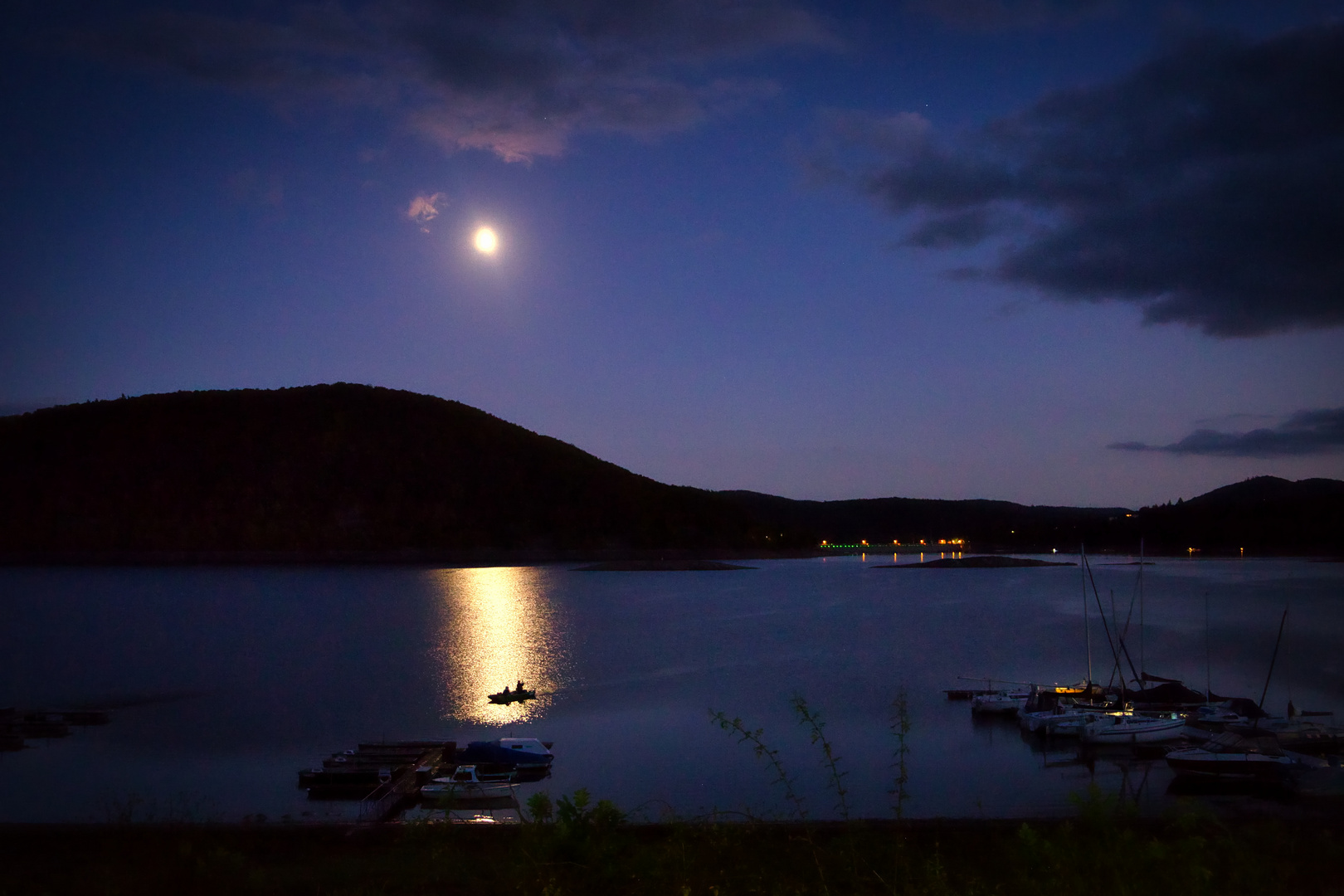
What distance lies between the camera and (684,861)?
17.4 ft

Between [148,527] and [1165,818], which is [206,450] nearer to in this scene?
[148,527]

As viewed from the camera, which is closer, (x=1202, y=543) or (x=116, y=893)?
(x=116, y=893)

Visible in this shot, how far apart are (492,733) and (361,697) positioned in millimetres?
9775

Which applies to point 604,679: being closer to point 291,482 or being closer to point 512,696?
point 512,696

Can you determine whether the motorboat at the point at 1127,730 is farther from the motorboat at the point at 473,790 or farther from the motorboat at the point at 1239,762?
the motorboat at the point at 473,790

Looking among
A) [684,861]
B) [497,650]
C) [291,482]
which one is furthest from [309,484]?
[684,861]

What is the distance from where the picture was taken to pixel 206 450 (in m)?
137

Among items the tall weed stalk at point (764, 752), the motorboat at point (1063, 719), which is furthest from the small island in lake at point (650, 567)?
the tall weed stalk at point (764, 752)

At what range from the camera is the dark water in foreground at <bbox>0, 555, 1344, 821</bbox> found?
19625mm

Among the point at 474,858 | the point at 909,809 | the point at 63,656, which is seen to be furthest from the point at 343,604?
the point at 474,858

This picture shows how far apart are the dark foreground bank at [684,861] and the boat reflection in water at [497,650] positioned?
64.2ft

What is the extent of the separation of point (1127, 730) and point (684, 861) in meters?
21.0

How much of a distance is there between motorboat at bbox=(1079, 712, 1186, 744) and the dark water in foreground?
1123mm

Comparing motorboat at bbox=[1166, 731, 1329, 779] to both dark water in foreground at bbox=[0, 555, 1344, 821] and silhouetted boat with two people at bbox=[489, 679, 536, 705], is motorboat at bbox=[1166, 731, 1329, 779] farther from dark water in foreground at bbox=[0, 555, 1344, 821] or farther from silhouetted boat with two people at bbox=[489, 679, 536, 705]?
silhouetted boat with two people at bbox=[489, 679, 536, 705]
